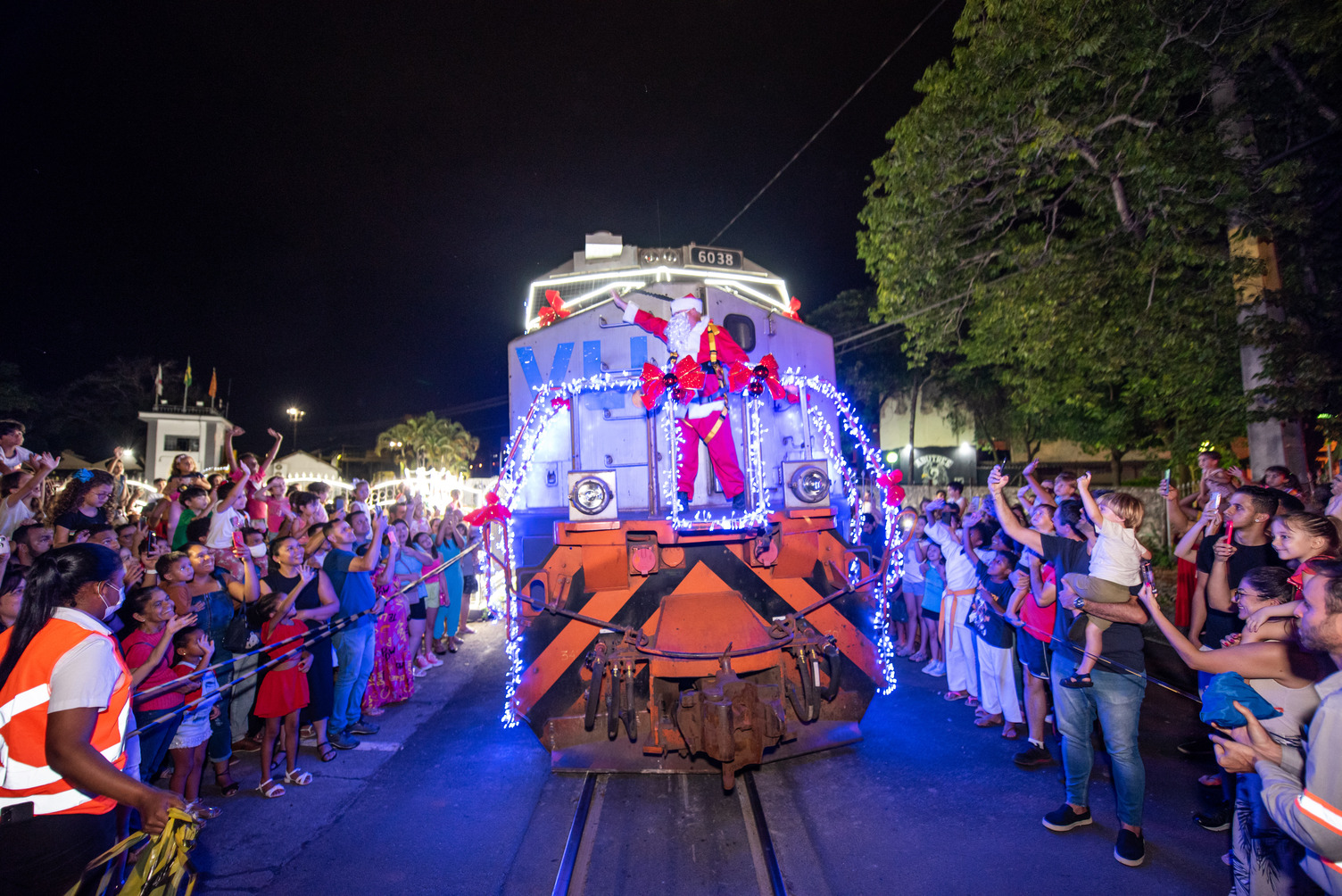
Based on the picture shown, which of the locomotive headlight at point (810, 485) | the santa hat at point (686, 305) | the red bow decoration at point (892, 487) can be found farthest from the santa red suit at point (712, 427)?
the red bow decoration at point (892, 487)


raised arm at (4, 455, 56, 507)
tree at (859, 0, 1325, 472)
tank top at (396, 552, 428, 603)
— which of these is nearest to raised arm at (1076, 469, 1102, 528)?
tank top at (396, 552, 428, 603)

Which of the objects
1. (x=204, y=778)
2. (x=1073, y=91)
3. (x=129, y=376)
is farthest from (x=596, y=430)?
(x=129, y=376)

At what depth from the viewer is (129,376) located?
35438mm

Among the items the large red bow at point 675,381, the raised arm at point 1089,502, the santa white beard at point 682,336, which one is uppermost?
the santa white beard at point 682,336

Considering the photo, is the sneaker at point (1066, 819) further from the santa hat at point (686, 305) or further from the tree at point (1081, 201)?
the tree at point (1081, 201)

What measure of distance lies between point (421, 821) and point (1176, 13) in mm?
12488

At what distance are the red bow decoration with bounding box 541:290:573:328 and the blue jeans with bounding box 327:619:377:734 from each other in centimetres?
345

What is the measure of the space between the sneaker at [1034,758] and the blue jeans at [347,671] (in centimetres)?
562

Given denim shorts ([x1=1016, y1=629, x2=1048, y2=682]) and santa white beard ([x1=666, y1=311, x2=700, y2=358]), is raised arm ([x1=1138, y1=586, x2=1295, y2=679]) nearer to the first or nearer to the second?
denim shorts ([x1=1016, y1=629, x2=1048, y2=682])

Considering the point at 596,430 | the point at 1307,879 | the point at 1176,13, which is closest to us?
the point at 1307,879

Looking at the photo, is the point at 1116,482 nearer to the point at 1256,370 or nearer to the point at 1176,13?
the point at 1256,370

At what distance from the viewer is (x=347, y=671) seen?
19.0 ft

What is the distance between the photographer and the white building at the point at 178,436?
35.2 meters

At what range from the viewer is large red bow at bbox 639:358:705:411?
4.73 m
